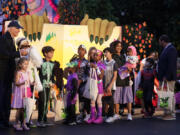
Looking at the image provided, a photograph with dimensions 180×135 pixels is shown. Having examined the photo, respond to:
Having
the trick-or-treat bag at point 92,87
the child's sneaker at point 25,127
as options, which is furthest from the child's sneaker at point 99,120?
the child's sneaker at point 25,127

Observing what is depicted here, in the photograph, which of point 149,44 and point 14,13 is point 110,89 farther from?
point 14,13

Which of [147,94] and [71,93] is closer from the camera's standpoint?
[71,93]

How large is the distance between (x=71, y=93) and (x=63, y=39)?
14.5 feet

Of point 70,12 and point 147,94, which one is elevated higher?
point 70,12

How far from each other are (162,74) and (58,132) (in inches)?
125

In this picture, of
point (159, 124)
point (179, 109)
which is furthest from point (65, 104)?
point (179, 109)

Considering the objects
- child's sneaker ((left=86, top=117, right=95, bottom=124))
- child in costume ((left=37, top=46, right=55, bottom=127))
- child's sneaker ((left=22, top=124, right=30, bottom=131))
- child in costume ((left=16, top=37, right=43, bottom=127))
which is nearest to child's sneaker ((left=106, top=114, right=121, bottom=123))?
child's sneaker ((left=86, top=117, right=95, bottom=124))

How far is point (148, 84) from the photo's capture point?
32.7ft

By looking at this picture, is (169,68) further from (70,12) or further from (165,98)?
(70,12)

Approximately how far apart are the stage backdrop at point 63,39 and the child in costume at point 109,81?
12.6ft

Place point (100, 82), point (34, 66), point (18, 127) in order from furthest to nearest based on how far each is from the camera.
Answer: point (100, 82), point (34, 66), point (18, 127)

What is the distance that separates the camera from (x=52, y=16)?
76.6ft

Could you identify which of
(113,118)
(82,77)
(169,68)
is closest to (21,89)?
(82,77)

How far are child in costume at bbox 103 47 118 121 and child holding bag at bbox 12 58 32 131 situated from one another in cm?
198
